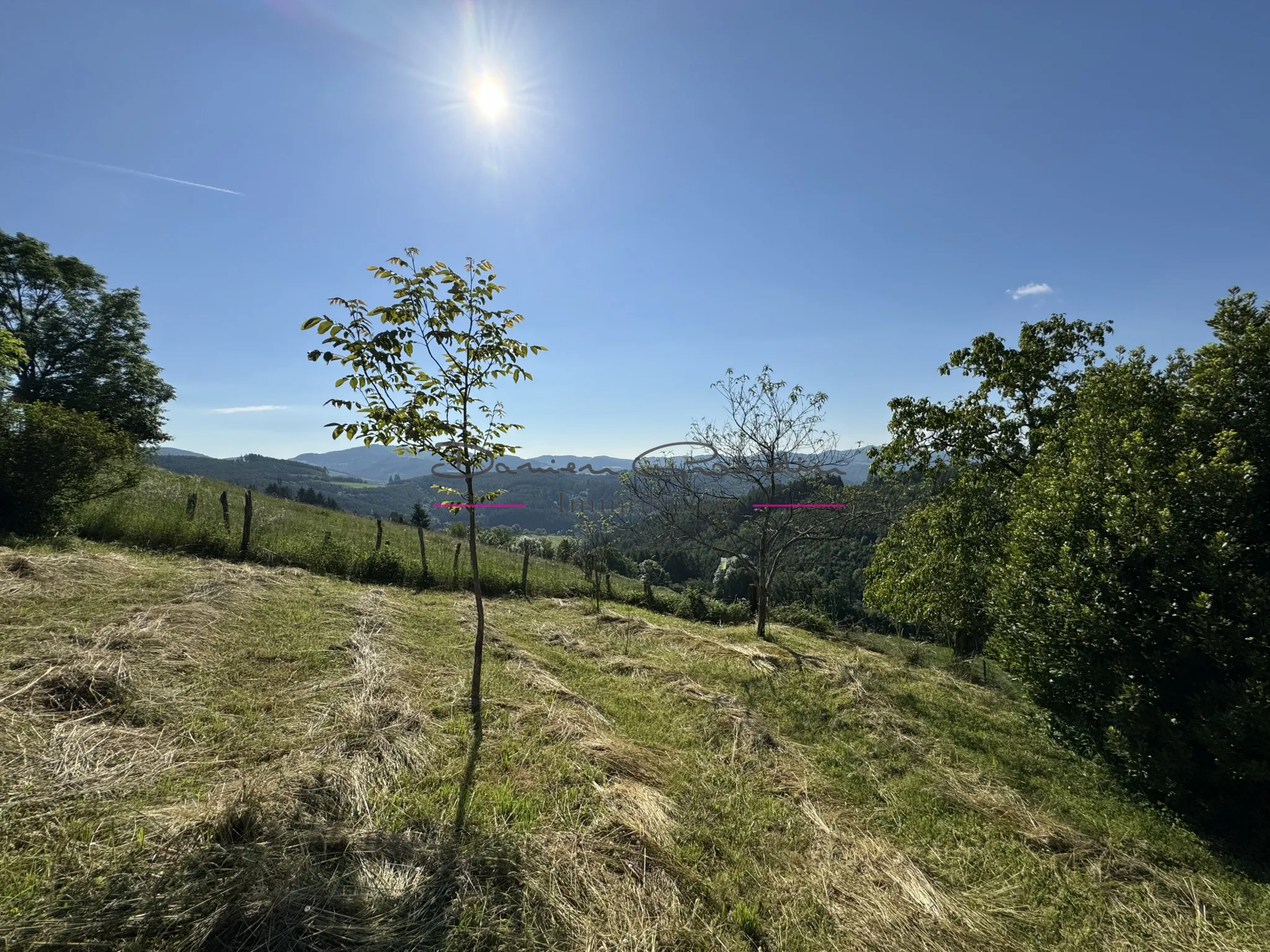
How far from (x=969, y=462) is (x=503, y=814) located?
42.4ft

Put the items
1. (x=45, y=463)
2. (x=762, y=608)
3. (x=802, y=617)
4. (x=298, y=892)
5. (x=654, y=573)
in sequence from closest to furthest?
(x=298, y=892) < (x=45, y=463) < (x=762, y=608) < (x=802, y=617) < (x=654, y=573)

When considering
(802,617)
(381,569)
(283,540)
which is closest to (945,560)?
(802,617)

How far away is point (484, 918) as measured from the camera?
279cm

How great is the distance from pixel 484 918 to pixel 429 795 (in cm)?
135

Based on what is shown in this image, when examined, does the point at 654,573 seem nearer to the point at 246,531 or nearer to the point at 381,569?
the point at 381,569

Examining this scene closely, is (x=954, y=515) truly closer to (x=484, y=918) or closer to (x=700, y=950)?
(x=700, y=950)

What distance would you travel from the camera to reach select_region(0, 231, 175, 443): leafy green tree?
25328 millimetres

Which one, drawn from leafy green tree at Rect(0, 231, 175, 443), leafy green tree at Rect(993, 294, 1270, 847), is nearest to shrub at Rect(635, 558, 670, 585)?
leafy green tree at Rect(993, 294, 1270, 847)

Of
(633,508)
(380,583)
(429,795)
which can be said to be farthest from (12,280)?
(429,795)

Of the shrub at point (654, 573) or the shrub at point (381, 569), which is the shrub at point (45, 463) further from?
the shrub at point (654, 573)

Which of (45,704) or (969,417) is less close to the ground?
(969,417)

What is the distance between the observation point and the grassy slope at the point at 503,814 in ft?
8.82

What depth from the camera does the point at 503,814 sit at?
377cm
